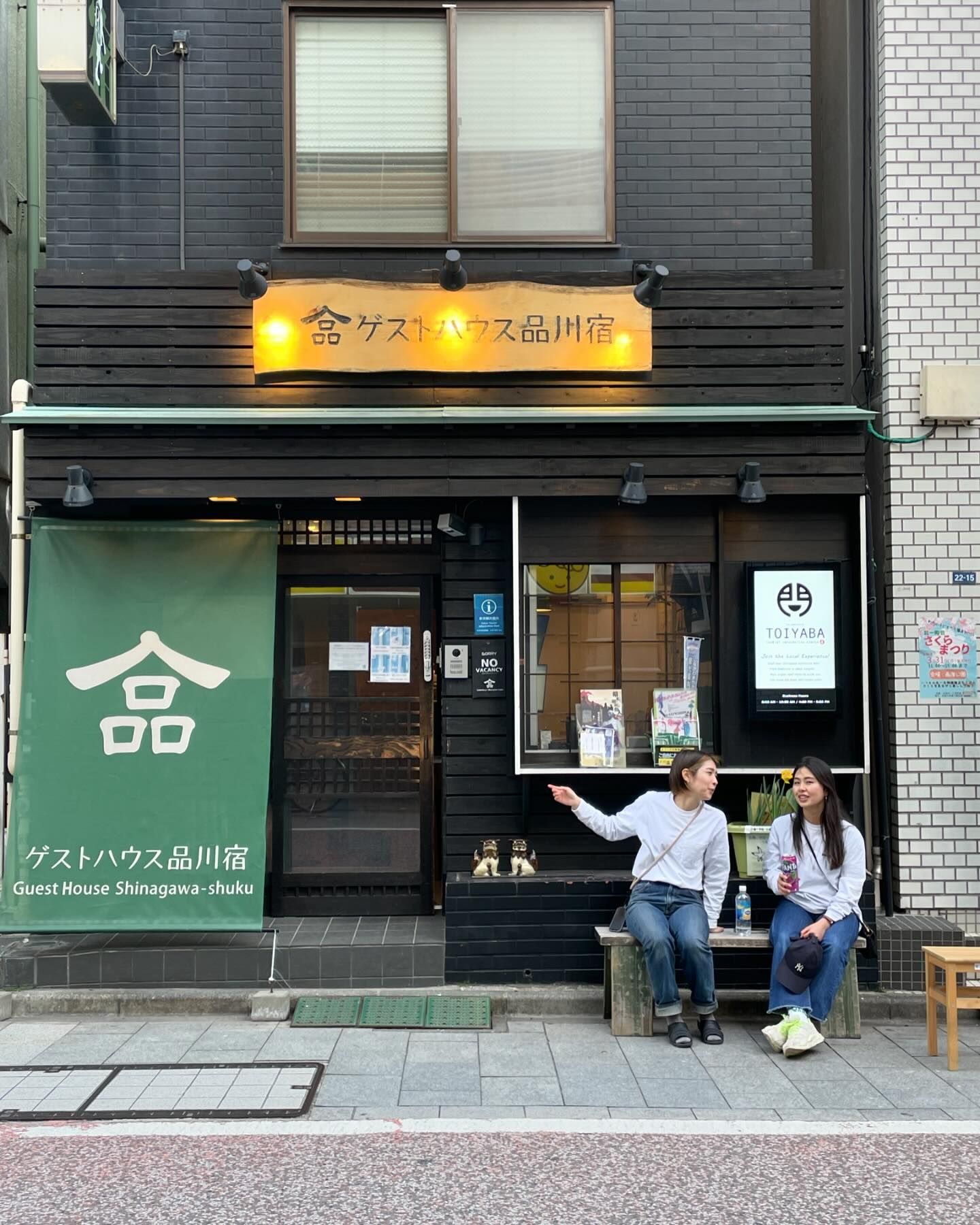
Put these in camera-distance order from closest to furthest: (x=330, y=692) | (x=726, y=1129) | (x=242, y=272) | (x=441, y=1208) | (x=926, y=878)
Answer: (x=441, y=1208) < (x=726, y=1129) < (x=242, y=272) < (x=926, y=878) < (x=330, y=692)

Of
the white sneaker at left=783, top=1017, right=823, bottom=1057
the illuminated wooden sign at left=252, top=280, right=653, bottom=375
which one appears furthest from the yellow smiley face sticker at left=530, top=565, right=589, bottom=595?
the white sneaker at left=783, top=1017, right=823, bottom=1057

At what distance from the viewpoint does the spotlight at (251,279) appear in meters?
7.31

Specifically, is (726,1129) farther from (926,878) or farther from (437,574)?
(437,574)

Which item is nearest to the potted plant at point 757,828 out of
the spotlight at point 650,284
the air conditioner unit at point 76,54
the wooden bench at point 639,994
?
the wooden bench at point 639,994

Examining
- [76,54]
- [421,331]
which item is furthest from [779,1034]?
[76,54]

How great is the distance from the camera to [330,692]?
8.55m

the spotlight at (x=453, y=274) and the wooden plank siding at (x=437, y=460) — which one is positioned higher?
the spotlight at (x=453, y=274)

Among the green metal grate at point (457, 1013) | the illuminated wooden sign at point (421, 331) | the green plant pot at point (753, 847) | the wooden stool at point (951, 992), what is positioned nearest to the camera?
the wooden stool at point (951, 992)

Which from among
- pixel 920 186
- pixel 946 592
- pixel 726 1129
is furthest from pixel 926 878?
pixel 920 186

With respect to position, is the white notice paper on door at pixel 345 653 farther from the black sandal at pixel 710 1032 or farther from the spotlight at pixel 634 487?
the black sandal at pixel 710 1032

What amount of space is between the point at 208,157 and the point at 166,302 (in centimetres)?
126

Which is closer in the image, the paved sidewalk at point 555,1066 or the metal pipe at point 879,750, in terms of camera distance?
the paved sidewalk at point 555,1066

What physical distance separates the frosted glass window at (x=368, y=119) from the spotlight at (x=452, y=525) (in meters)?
2.20

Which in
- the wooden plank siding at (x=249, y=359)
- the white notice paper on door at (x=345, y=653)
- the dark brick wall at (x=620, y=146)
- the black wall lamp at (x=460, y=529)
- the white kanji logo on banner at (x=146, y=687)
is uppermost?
the dark brick wall at (x=620, y=146)
